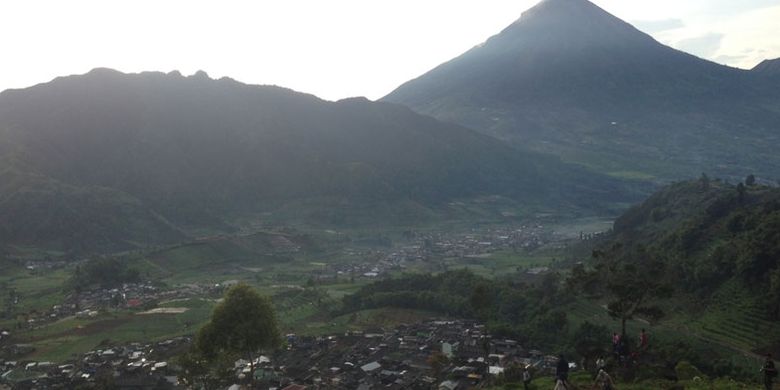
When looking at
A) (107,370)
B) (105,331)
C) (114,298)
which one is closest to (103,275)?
(114,298)

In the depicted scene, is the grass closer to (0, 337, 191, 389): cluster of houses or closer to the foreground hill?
(0, 337, 191, 389): cluster of houses

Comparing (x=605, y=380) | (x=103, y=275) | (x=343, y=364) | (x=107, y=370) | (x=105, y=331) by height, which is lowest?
(x=105, y=331)

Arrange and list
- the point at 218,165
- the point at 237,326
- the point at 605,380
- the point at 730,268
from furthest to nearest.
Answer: the point at 218,165, the point at 730,268, the point at 237,326, the point at 605,380

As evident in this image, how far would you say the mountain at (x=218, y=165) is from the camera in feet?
384

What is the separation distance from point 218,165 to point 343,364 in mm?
130313

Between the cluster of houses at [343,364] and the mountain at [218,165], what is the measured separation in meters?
63.6

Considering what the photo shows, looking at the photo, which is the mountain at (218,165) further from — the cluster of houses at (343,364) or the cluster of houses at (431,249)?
the cluster of houses at (343,364)

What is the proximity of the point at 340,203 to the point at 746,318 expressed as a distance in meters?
110

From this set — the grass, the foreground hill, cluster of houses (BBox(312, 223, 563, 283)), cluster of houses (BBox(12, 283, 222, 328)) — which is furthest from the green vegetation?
the foreground hill

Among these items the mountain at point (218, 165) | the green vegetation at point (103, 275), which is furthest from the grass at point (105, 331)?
the mountain at point (218, 165)

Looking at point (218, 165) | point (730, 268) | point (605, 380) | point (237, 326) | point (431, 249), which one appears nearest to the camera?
point (605, 380)

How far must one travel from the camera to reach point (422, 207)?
14825cm

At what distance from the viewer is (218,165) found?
6476 inches

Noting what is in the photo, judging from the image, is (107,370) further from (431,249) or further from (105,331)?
(431,249)
